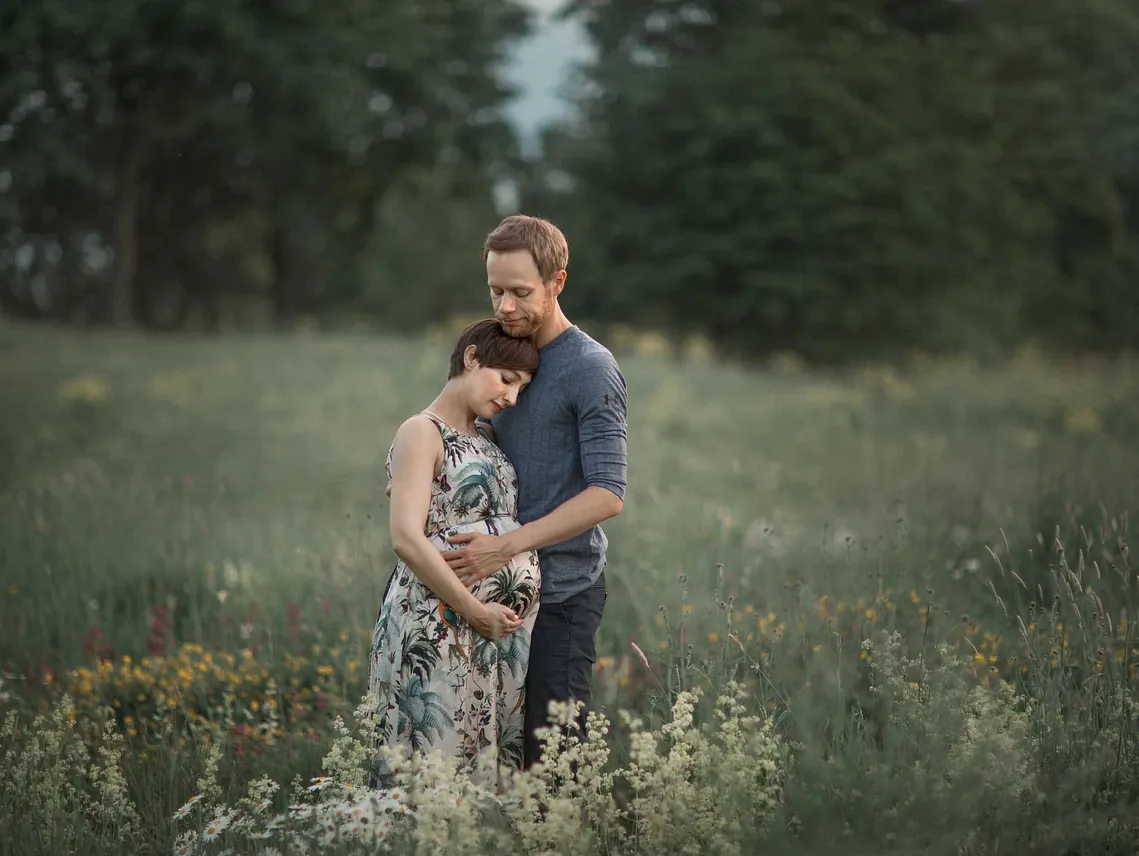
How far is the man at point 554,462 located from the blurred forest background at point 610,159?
65.9ft

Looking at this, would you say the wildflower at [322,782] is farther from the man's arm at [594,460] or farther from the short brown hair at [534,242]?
the short brown hair at [534,242]

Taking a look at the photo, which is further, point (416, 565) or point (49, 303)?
point (49, 303)

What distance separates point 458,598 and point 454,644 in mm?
193

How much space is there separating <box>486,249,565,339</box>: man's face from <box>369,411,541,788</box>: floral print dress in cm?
40

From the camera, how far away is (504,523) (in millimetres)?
3592

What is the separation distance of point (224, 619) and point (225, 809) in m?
2.16

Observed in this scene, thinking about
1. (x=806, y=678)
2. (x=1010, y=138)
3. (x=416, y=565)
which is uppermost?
(x=1010, y=138)

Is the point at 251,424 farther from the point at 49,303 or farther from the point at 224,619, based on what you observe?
the point at 49,303

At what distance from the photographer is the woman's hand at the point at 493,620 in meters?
3.44

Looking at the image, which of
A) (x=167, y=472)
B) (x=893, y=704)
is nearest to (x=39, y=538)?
(x=167, y=472)

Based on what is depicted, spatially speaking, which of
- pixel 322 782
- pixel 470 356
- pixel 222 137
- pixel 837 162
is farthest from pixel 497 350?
pixel 222 137

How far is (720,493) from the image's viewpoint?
9273 mm

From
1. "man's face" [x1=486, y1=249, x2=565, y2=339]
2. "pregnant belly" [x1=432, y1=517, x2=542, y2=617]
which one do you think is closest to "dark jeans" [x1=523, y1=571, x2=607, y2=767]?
"pregnant belly" [x1=432, y1=517, x2=542, y2=617]

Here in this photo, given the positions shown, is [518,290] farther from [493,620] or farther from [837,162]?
[837,162]
